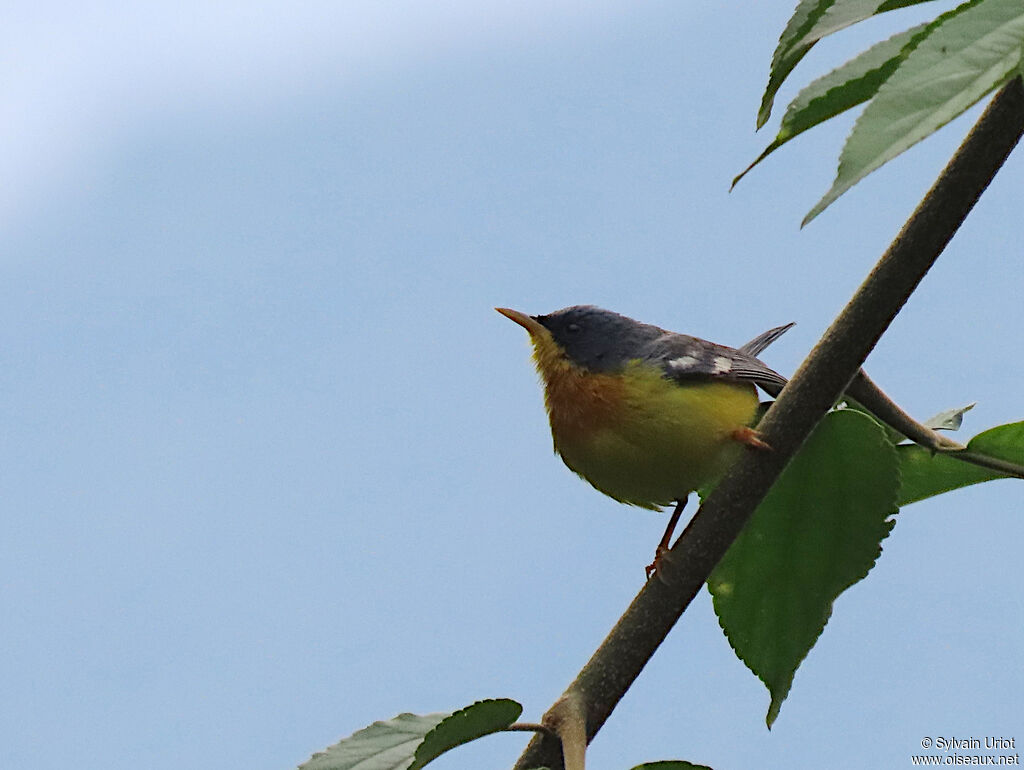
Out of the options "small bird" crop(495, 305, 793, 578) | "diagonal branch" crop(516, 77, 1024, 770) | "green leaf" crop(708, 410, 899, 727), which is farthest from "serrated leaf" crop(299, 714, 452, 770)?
"small bird" crop(495, 305, 793, 578)

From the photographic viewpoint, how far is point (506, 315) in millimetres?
3289

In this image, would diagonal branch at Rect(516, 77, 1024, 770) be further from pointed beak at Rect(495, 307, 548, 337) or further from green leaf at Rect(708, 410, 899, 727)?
pointed beak at Rect(495, 307, 548, 337)

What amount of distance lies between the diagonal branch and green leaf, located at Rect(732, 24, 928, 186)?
0.35ft

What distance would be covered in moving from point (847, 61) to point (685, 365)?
5.42 ft

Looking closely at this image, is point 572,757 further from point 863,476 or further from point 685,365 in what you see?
point 685,365

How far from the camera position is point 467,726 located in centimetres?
130

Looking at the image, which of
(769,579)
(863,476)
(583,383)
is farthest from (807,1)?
(583,383)

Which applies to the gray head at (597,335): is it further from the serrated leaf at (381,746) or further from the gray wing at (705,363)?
the serrated leaf at (381,746)

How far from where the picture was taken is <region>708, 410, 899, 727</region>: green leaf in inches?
57.8

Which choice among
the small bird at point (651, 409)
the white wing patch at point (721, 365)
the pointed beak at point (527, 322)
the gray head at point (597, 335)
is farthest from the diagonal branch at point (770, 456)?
the pointed beak at point (527, 322)

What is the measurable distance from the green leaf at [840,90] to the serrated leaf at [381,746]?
0.71 metres

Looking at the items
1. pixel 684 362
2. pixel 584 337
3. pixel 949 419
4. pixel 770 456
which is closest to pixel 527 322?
pixel 584 337

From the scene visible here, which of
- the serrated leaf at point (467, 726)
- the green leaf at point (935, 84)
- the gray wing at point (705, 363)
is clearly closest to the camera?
the green leaf at point (935, 84)

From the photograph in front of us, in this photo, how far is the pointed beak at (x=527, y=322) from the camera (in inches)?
131
